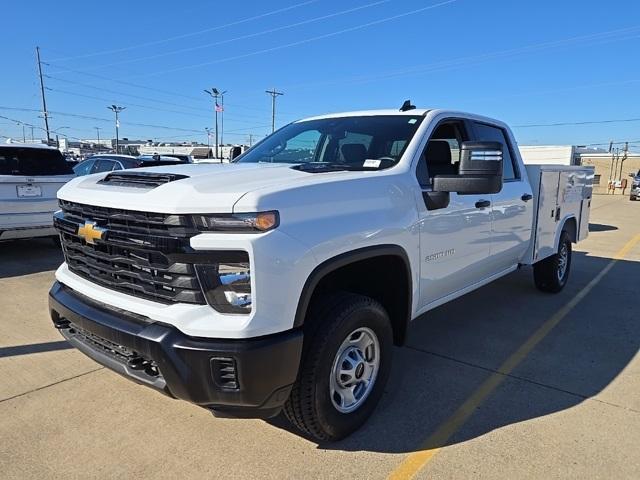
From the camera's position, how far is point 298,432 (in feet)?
10.1

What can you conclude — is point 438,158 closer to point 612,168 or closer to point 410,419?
point 410,419

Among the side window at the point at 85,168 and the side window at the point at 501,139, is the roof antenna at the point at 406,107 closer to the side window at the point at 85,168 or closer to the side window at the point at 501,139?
the side window at the point at 501,139

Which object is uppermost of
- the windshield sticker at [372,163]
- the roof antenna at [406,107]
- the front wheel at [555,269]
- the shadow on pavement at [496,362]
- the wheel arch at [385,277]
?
the roof antenna at [406,107]

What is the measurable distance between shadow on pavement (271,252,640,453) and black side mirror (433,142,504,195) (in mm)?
1493

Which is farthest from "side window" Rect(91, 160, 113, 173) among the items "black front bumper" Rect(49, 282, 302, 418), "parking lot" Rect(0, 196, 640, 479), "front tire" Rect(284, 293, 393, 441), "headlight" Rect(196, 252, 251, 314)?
"headlight" Rect(196, 252, 251, 314)

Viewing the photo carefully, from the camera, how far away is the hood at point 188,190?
2.35 m

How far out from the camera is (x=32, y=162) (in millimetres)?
7559

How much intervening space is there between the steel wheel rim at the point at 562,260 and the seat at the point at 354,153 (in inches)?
146

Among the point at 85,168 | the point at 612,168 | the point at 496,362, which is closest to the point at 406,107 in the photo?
the point at 496,362

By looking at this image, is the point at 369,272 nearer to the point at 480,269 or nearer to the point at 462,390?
the point at 462,390

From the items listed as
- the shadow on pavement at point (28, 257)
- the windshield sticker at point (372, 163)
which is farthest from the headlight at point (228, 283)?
the shadow on pavement at point (28, 257)

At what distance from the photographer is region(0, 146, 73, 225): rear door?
23.3 ft

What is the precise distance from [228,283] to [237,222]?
29cm

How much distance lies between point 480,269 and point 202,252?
9.11 ft
